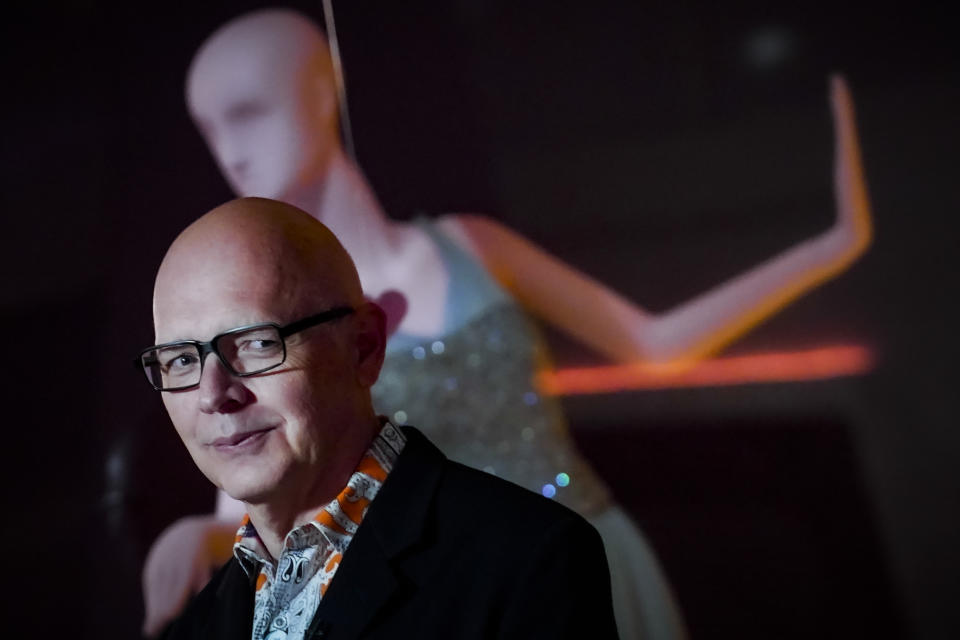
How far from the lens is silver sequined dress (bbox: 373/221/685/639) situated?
1964 millimetres

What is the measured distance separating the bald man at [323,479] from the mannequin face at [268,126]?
48.3 inches

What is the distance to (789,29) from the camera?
2010 millimetres

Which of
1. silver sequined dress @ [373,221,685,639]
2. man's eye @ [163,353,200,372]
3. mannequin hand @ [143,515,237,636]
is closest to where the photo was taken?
man's eye @ [163,353,200,372]

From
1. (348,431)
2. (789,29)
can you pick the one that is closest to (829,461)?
(789,29)

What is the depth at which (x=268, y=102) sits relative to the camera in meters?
2.21

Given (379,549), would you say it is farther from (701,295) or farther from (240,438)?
(701,295)

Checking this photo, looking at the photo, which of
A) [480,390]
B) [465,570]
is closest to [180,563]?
[480,390]

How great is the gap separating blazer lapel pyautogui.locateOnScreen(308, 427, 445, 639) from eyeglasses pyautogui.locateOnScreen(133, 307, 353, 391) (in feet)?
0.57

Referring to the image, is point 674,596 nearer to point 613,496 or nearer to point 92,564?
point 613,496

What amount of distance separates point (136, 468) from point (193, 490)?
0.18m

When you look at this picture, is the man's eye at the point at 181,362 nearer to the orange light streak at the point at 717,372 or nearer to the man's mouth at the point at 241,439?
the man's mouth at the point at 241,439

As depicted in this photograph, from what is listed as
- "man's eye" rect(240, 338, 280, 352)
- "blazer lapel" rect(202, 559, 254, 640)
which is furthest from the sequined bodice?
"man's eye" rect(240, 338, 280, 352)

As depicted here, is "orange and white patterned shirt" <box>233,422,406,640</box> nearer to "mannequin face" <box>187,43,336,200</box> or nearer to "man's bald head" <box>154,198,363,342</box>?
"man's bald head" <box>154,198,363,342</box>

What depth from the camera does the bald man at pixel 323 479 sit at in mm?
874
